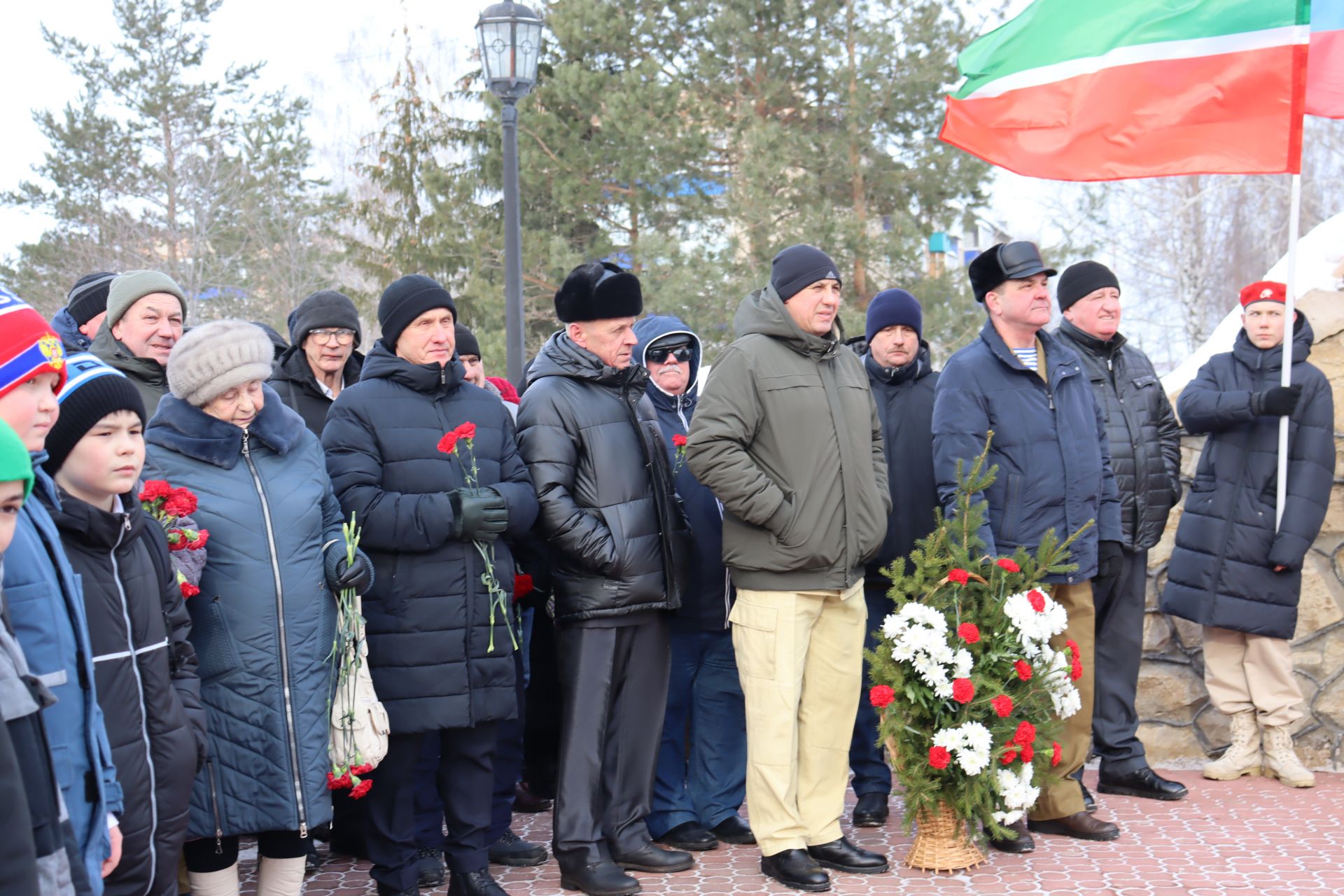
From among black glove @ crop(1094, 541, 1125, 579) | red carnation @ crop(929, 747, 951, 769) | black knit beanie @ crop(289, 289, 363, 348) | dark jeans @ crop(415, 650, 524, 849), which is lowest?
dark jeans @ crop(415, 650, 524, 849)

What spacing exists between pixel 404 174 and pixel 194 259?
233 inches

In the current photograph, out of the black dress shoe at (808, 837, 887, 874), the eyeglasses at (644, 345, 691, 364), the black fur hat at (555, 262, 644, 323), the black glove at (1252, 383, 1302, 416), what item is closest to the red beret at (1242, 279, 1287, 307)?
the black glove at (1252, 383, 1302, 416)

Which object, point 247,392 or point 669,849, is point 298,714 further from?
point 669,849

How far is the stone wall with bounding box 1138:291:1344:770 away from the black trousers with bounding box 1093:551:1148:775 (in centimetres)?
78

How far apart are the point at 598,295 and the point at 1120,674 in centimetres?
292

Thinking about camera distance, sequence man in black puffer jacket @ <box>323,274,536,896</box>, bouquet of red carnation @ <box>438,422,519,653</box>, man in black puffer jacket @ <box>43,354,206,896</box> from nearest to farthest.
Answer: man in black puffer jacket @ <box>43,354,206,896</box> < man in black puffer jacket @ <box>323,274,536,896</box> < bouquet of red carnation @ <box>438,422,519,653</box>

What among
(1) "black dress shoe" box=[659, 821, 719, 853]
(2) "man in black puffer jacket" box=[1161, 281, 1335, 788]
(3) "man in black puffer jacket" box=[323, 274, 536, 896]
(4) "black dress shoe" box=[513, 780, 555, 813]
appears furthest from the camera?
(2) "man in black puffer jacket" box=[1161, 281, 1335, 788]

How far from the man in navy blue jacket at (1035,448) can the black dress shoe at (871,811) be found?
1.85 feet

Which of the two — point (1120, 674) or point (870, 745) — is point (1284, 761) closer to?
point (1120, 674)

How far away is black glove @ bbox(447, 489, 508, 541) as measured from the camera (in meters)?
4.12

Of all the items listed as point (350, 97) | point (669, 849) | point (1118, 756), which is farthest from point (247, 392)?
point (350, 97)

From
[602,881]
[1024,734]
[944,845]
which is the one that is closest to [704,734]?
[602,881]

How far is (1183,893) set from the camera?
4422mm

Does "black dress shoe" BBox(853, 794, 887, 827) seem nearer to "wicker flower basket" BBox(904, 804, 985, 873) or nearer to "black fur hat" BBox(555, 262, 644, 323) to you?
"wicker flower basket" BBox(904, 804, 985, 873)
